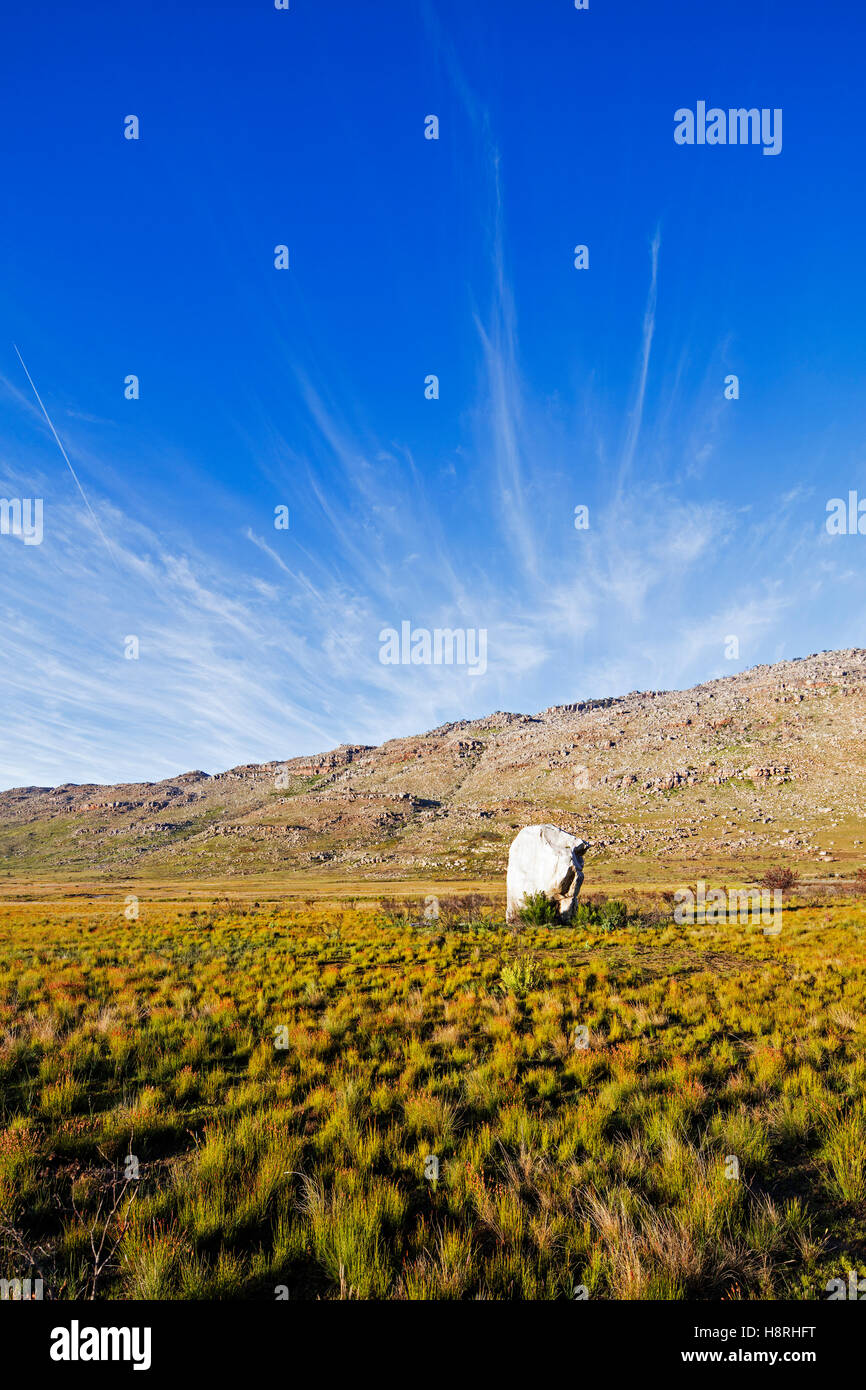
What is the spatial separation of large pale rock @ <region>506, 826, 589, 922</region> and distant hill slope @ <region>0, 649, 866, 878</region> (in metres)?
35.4

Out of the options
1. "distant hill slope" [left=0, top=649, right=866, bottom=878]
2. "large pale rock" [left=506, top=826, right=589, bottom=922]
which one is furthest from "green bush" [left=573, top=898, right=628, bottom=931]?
"distant hill slope" [left=0, top=649, right=866, bottom=878]

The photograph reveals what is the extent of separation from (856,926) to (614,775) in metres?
87.2

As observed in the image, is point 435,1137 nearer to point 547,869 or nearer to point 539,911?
point 539,911

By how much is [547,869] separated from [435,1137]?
18977mm

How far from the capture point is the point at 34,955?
16.0 m

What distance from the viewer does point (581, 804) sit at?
93.5m

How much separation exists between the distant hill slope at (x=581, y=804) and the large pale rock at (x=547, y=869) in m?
35.4

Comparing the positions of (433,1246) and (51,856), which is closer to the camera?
(433,1246)

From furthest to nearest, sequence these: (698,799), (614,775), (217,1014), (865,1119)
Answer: (614,775), (698,799), (217,1014), (865,1119)

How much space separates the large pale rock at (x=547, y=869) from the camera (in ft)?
74.0

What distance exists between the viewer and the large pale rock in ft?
74.0

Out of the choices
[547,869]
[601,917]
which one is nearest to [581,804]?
[601,917]
